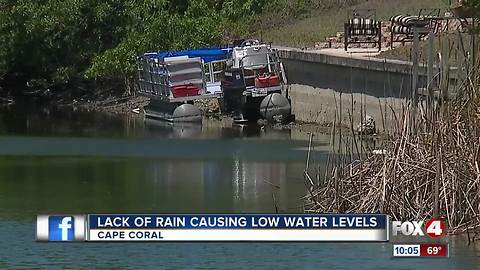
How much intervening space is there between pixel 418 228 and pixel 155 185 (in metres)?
11.7

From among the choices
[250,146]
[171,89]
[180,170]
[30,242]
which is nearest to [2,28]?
[171,89]

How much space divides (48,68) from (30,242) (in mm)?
34715

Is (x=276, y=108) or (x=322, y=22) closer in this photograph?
(x=276, y=108)

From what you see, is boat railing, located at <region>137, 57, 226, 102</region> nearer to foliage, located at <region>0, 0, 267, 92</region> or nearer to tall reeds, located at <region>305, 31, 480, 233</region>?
foliage, located at <region>0, 0, 267, 92</region>

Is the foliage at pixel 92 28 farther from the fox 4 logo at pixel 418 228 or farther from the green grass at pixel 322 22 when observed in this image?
the fox 4 logo at pixel 418 228

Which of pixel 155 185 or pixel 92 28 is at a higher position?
pixel 92 28

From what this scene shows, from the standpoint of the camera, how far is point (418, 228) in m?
16.5

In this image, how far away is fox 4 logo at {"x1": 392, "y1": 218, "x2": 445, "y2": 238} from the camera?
52.4 ft

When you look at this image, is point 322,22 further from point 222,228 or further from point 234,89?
point 222,228

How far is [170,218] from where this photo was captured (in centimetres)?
1520

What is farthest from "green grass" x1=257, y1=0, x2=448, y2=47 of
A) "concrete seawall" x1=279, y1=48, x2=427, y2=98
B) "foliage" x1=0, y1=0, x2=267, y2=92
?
"concrete seawall" x1=279, y1=48, x2=427, y2=98

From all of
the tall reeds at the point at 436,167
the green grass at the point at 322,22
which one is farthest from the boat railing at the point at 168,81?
the tall reeds at the point at 436,167

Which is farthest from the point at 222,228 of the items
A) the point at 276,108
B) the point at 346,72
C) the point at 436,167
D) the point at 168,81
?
the point at 168,81

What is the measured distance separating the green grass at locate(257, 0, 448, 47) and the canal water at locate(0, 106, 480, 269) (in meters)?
5.64
